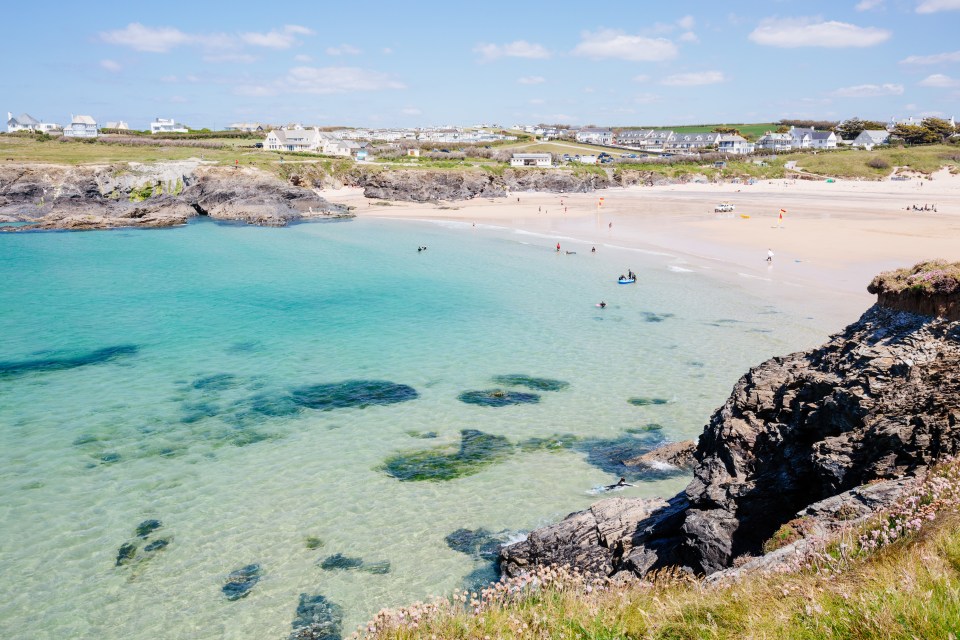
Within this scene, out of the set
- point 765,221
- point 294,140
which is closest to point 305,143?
point 294,140

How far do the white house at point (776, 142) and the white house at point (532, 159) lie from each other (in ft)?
272

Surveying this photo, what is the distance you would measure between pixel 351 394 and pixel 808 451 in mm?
17120

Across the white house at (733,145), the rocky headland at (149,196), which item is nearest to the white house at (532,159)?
the rocky headland at (149,196)

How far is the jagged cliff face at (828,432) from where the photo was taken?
A: 9.84 m

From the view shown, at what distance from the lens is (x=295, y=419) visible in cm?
2170

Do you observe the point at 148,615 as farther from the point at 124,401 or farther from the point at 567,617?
the point at 124,401

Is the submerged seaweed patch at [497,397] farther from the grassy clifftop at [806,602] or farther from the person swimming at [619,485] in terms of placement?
the grassy clifftop at [806,602]

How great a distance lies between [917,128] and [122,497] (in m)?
200

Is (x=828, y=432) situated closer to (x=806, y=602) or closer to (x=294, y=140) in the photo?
(x=806, y=602)

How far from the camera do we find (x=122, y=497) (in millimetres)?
16547

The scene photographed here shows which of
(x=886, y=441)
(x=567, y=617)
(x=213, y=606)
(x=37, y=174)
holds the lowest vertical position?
(x=213, y=606)

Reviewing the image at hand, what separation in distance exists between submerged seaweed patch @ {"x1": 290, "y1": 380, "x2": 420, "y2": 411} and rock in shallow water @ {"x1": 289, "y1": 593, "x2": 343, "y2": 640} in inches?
414

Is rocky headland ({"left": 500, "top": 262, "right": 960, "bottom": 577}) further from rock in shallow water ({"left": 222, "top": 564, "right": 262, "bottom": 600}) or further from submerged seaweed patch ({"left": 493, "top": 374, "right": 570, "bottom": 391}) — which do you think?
submerged seaweed patch ({"left": 493, "top": 374, "right": 570, "bottom": 391})

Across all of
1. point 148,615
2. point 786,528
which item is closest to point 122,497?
point 148,615
